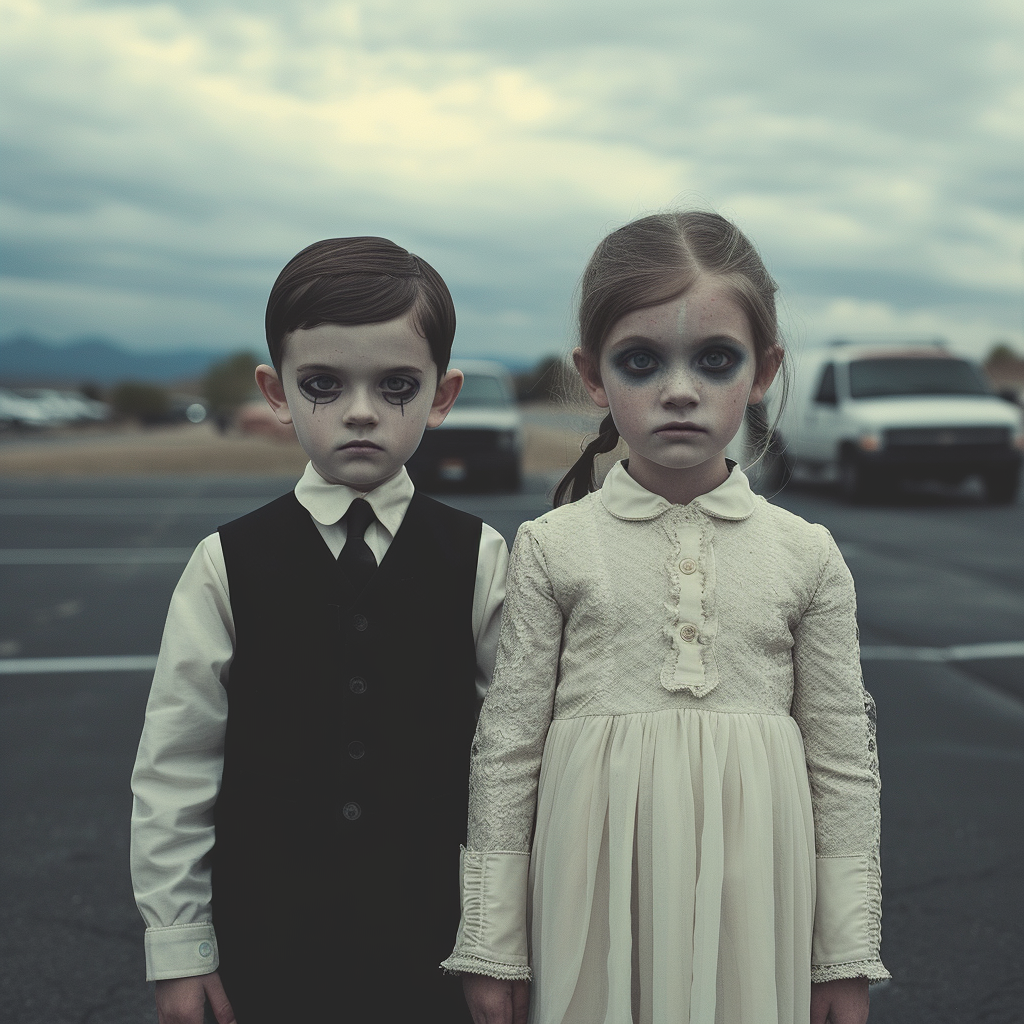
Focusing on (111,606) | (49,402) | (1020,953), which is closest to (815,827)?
(1020,953)

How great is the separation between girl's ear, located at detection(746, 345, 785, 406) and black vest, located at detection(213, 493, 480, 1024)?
0.53 m

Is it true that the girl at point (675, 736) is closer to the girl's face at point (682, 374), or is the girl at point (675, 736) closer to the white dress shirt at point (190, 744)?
the girl's face at point (682, 374)

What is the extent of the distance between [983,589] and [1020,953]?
5778 millimetres

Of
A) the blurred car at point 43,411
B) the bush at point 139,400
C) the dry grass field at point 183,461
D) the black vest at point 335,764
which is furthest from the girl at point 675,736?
the bush at point 139,400

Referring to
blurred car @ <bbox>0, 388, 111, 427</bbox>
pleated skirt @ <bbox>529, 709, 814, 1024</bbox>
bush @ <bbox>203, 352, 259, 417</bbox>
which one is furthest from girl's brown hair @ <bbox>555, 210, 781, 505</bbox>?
bush @ <bbox>203, 352, 259, 417</bbox>

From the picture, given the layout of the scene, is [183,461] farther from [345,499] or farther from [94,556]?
[345,499]

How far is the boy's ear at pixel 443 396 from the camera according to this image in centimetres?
184

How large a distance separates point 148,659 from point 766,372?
545 cm

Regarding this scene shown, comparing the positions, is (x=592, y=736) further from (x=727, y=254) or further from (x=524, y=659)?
(x=727, y=254)

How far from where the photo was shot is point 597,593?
1715 millimetres

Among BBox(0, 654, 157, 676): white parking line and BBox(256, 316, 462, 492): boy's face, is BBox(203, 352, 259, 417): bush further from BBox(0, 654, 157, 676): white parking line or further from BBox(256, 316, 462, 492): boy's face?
BBox(256, 316, 462, 492): boy's face

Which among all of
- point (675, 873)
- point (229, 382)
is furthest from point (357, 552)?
point (229, 382)

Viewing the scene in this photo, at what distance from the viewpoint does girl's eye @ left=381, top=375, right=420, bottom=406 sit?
173cm

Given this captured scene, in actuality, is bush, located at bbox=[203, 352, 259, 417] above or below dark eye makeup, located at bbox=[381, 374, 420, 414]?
above
